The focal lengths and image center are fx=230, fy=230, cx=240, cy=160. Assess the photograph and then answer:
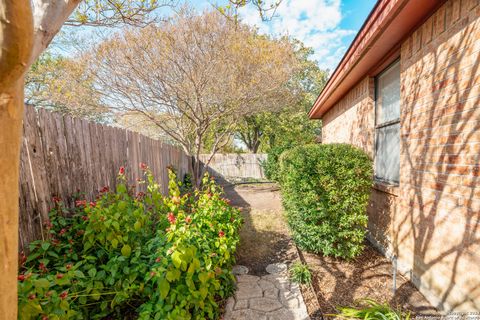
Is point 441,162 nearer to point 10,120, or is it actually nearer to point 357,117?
point 357,117

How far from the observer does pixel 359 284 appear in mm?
2977

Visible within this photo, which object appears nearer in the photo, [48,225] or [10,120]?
[10,120]

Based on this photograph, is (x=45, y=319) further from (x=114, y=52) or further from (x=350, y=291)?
(x=114, y=52)

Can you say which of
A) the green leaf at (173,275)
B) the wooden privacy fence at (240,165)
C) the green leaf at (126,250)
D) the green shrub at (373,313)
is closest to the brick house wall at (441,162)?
the green shrub at (373,313)

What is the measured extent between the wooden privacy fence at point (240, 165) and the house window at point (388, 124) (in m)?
12.7

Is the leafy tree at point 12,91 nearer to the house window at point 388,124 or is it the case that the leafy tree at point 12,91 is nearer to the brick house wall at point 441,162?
the brick house wall at point 441,162

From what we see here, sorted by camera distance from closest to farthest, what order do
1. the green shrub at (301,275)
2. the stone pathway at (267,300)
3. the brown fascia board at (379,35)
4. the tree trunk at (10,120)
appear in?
the tree trunk at (10,120) → the stone pathway at (267,300) → the brown fascia board at (379,35) → the green shrub at (301,275)

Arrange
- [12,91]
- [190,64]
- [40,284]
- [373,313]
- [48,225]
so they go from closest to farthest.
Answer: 1. [12,91]
2. [40,284]
3. [48,225]
4. [373,313]
5. [190,64]

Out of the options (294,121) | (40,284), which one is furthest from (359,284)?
(294,121)

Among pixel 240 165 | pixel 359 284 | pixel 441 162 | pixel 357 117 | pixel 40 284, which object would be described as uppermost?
pixel 357 117

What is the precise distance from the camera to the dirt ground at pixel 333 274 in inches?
103

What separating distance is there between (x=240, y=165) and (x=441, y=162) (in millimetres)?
14729

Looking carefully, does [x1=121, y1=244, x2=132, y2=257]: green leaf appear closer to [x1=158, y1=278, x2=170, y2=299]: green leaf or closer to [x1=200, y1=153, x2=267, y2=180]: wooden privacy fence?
[x1=158, y1=278, x2=170, y2=299]: green leaf

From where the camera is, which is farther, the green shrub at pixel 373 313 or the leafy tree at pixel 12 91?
the green shrub at pixel 373 313
